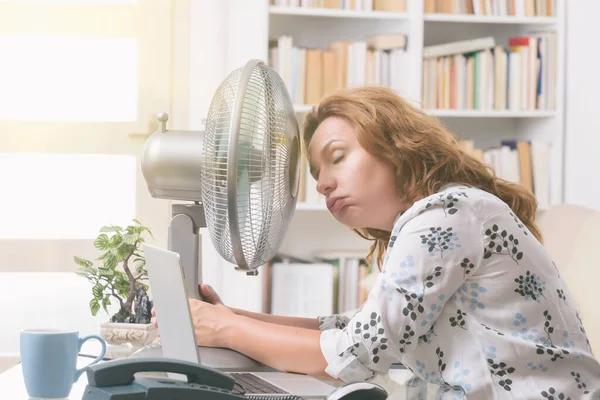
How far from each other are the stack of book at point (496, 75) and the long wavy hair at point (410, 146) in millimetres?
1766

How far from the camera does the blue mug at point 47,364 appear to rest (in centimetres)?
100

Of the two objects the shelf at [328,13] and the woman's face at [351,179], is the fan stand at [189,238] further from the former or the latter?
the shelf at [328,13]

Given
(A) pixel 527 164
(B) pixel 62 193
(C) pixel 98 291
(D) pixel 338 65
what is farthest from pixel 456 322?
(B) pixel 62 193

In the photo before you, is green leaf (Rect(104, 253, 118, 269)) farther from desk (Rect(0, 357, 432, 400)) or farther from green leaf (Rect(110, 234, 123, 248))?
desk (Rect(0, 357, 432, 400))

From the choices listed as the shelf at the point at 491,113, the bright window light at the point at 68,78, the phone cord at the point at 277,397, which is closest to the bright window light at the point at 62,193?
the bright window light at the point at 68,78

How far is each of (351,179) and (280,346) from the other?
1.00 ft

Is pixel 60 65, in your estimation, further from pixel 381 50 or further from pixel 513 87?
pixel 513 87

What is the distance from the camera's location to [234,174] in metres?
1.04

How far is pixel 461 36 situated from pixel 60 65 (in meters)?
1.63

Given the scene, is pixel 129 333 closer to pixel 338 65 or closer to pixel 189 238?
pixel 189 238

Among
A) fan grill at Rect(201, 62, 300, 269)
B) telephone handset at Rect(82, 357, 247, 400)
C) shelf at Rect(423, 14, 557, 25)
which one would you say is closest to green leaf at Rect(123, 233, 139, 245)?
fan grill at Rect(201, 62, 300, 269)


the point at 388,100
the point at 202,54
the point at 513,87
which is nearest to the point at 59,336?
the point at 388,100

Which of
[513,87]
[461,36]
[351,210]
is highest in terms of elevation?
[461,36]

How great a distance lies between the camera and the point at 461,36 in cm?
334
